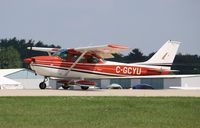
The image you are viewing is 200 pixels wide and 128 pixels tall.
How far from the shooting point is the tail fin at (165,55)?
34.6 meters

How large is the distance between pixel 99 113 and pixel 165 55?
20.4 m

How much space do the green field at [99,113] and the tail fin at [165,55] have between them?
15.7 m

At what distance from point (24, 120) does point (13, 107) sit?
2.90m

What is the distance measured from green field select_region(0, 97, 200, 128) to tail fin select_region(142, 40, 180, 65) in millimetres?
15666

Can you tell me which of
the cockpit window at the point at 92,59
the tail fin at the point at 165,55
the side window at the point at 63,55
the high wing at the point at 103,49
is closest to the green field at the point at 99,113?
the high wing at the point at 103,49

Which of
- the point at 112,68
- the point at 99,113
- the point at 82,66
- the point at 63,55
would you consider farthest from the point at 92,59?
the point at 99,113

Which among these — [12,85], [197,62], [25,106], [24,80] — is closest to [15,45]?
[197,62]

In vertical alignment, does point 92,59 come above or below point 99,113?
above

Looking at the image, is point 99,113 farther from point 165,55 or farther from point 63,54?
point 165,55

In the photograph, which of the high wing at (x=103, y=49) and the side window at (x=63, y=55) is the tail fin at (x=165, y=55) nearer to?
the high wing at (x=103, y=49)

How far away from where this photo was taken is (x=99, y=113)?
14.9 meters

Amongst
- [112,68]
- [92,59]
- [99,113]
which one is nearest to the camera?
[99,113]

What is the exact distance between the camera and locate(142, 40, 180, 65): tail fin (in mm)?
34562

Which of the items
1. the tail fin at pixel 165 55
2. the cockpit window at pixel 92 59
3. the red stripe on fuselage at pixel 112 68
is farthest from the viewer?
the tail fin at pixel 165 55
